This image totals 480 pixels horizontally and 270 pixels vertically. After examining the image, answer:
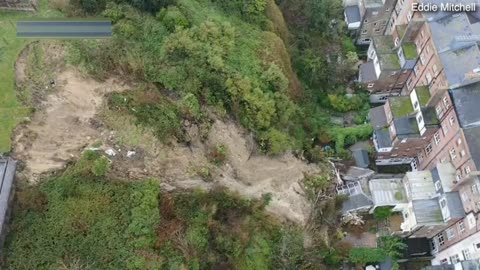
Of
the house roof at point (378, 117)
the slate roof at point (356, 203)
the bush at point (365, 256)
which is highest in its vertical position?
the house roof at point (378, 117)

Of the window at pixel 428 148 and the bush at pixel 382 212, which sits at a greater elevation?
the window at pixel 428 148

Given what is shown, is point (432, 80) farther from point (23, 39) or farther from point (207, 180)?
point (23, 39)

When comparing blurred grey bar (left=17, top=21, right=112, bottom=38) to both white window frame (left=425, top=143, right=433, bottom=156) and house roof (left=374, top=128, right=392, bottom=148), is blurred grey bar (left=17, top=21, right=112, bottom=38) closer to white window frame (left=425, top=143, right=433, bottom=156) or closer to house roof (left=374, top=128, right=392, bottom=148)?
house roof (left=374, top=128, right=392, bottom=148)

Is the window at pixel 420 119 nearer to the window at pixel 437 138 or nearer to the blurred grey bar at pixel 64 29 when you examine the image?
the window at pixel 437 138

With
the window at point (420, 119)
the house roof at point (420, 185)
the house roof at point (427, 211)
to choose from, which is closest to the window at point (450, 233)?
the house roof at point (427, 211)

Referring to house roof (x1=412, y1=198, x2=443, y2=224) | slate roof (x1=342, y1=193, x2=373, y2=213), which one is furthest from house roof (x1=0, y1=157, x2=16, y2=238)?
house roof (x1=412, y1=198, x2=443, y2=224)
